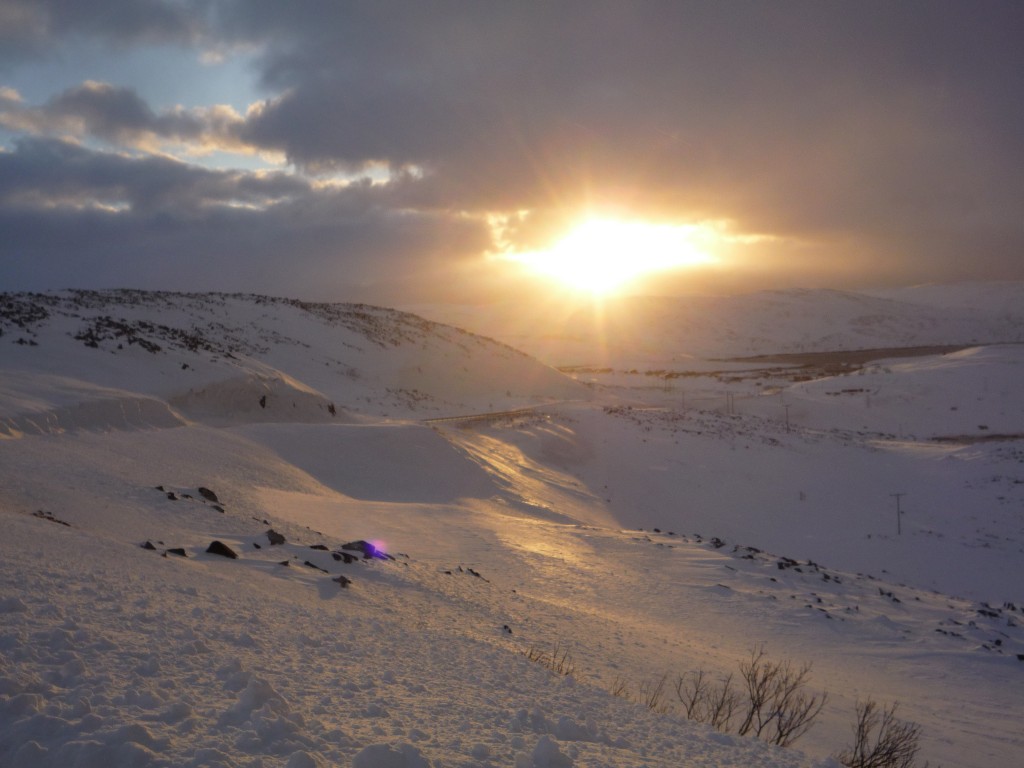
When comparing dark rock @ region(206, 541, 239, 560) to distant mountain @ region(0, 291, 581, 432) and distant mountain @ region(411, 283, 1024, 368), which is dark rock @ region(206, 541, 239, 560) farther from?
distant mountain @ region(411, 283, 1024, 368)

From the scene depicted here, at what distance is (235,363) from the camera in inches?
1047

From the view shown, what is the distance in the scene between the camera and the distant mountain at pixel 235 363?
17.8 metres

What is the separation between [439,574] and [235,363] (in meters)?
19.3

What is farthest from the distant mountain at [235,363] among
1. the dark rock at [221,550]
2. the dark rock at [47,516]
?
the dark rock at [221,550]

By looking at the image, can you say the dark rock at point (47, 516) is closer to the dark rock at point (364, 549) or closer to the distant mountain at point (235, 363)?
the dark rock at point (364, 549)

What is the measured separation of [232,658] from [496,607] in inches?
186

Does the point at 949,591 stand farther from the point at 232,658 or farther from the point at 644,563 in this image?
the point at 232,658

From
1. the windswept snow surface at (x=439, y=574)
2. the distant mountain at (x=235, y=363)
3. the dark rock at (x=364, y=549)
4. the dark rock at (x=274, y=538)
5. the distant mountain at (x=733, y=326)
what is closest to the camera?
the windswept snow surface at (x=439, y=574)

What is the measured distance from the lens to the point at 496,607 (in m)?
9.00

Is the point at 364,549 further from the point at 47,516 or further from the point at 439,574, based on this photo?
the point at 47,516

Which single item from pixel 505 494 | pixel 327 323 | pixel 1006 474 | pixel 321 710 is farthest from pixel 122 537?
pixel 327 323

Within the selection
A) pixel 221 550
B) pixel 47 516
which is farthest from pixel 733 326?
pixel 47 516

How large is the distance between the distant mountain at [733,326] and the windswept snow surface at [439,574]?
275ft

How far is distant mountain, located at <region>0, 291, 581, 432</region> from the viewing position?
58.5ft
